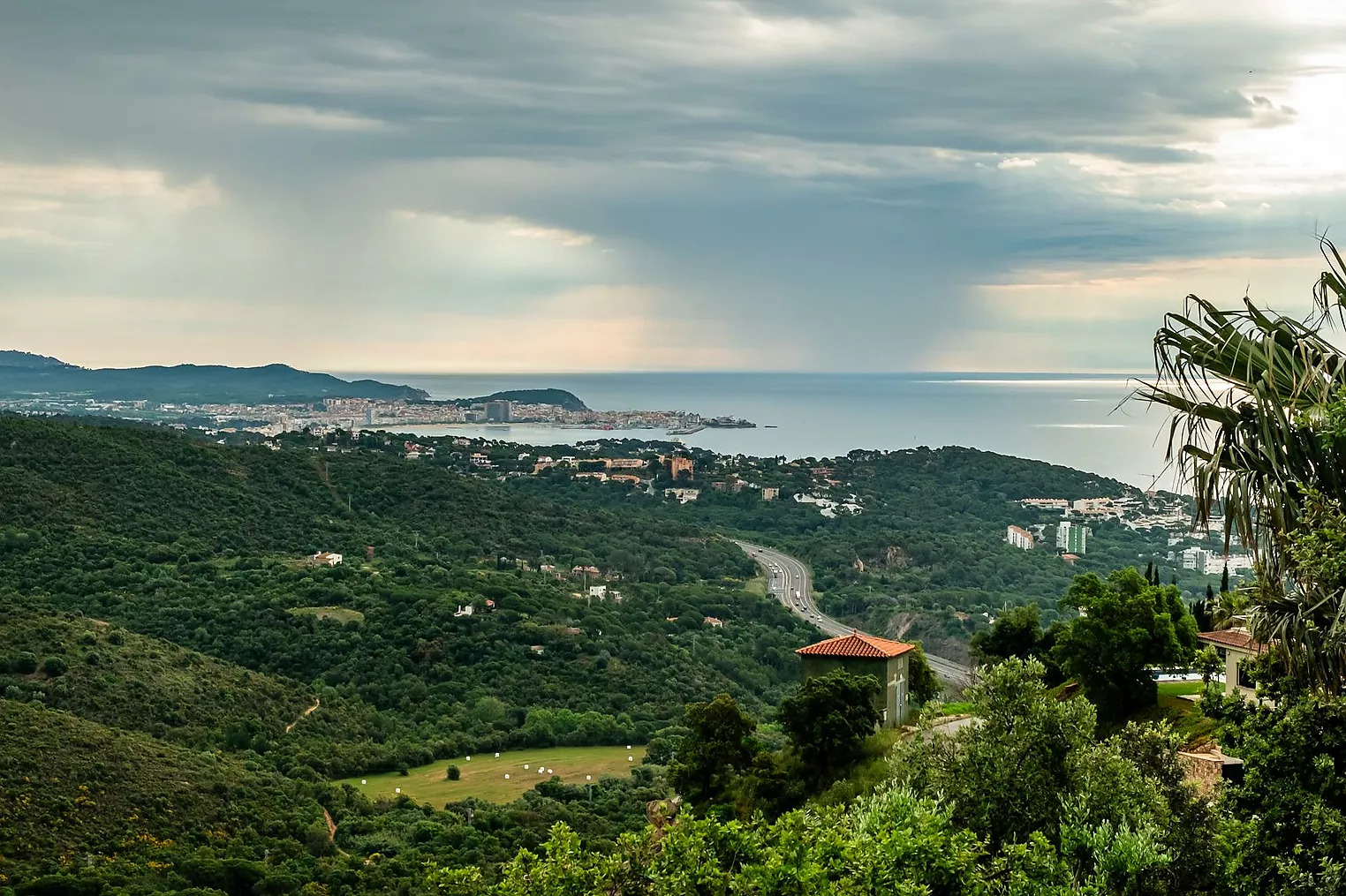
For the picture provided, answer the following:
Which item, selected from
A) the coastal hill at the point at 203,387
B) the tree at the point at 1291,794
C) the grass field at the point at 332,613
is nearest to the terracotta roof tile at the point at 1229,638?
the tree at the point at 1291,794

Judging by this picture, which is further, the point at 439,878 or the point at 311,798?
the point at 311,798

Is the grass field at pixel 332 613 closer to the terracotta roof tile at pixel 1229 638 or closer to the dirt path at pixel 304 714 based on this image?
the dirt path at pixel 304 714

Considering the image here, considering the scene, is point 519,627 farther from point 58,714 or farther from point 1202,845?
point 1202,845

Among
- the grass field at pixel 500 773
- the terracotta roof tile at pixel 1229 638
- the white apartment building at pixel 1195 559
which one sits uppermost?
the terracotta roof tile at pixel 1229 638

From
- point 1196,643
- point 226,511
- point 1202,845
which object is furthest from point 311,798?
point 226,511

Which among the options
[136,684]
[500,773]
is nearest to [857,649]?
[500,773]

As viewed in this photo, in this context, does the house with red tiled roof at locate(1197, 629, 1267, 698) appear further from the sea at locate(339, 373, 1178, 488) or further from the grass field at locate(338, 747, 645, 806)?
the sea at locate(339, 373, 1178, 488)

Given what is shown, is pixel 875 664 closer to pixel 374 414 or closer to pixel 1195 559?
pixel 1195 559
